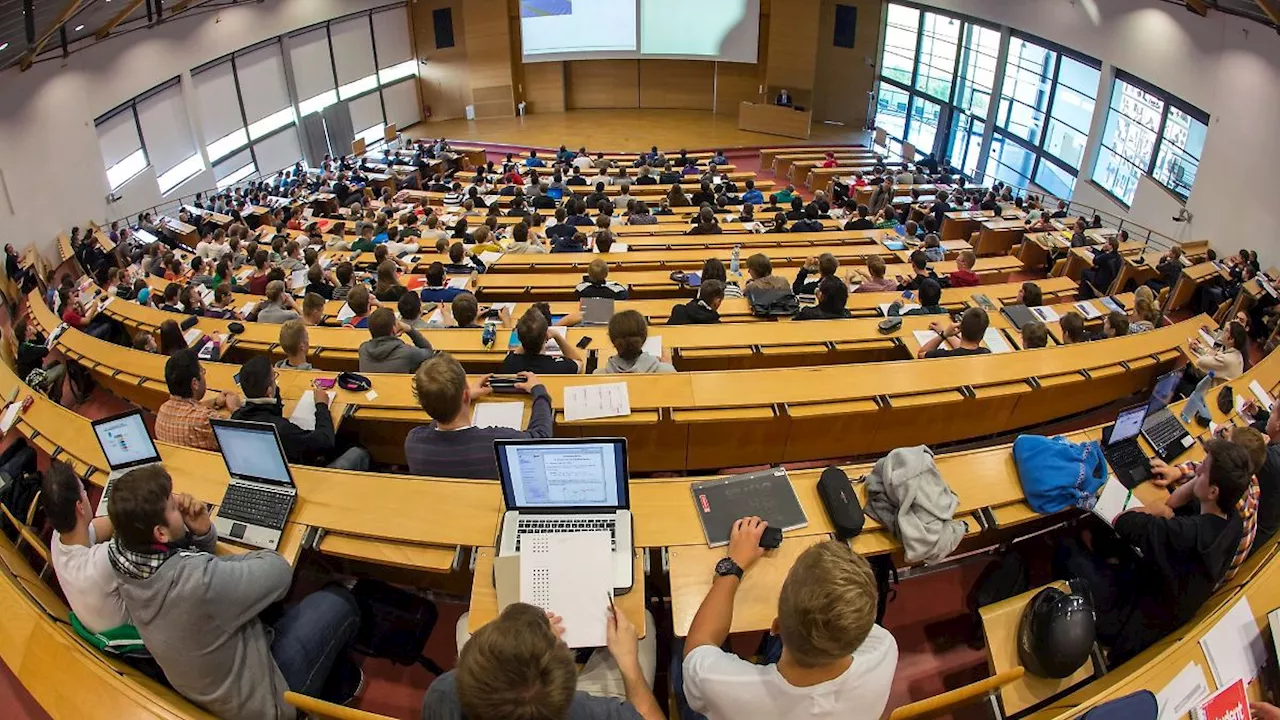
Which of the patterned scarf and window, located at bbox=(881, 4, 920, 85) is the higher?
window, located at bbox=(881, 4, 920, 85)

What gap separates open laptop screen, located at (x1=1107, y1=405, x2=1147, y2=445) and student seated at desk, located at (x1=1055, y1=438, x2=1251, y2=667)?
16.7 inches

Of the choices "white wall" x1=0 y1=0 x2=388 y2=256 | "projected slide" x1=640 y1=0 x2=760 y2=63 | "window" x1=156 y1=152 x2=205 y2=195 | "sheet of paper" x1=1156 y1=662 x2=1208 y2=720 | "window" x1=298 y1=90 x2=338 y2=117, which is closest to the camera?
"sheet of paper" x1=1156 y1=662 x2=1208 y2=720

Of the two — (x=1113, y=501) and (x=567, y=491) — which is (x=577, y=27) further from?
(x=1113, y=501)

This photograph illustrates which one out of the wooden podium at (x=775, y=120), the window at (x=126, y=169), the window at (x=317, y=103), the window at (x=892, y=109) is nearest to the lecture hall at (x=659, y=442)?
the window at (x=126, y=169)

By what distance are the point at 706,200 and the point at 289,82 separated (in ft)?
40.0

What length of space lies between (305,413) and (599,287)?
3.05 m

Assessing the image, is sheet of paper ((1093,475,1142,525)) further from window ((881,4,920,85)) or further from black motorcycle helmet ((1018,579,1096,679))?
window ((881,4,920,85))

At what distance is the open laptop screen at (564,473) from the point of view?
2.95 meters

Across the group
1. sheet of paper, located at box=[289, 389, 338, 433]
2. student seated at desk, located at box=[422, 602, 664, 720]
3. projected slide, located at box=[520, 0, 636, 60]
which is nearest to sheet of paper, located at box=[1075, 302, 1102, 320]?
student seated at desk, located at box=[422, 602, 664, 720]

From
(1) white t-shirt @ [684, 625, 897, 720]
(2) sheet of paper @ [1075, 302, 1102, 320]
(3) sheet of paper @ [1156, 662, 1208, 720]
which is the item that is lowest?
→ (2) sheet of paper @ [1075, 302, 1102, 320]

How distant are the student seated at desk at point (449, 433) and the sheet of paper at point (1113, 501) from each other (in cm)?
281

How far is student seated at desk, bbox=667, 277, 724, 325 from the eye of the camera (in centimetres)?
595

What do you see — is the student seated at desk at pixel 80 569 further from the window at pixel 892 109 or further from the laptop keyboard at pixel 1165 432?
the window at pixel 892 109

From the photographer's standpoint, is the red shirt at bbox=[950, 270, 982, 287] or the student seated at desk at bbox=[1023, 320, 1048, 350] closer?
the student seated at desk at bbox=[1023, 320, 1048, 350]
